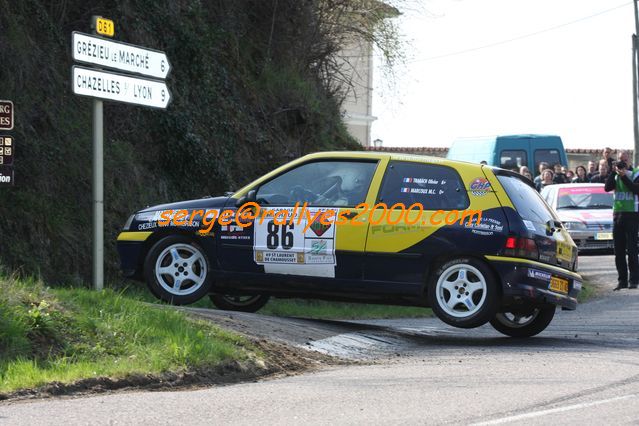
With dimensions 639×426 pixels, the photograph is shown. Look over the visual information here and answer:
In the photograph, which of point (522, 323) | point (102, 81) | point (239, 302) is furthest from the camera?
point (239, 302)

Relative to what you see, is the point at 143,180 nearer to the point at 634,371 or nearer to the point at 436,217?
the point at 436,217

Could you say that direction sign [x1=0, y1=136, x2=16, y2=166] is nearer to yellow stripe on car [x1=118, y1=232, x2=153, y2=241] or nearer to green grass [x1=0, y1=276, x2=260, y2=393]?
green grass [x1=0, y1=276, x2=260, y2=393]

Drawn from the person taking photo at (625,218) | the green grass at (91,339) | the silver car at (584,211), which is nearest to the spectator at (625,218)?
the person taking photo at (625,218)

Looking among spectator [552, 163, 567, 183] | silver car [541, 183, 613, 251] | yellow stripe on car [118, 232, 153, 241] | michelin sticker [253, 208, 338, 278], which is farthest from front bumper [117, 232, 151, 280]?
spectator [552, 163, 567, 183]

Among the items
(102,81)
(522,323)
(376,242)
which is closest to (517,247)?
(376,242)

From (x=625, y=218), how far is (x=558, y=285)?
7662 millimetres

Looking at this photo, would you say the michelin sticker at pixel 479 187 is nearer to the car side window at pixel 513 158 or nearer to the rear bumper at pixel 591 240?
the rear bumper at pixel 591 240

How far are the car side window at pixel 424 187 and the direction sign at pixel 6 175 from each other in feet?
11.4

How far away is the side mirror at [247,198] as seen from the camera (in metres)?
12.4

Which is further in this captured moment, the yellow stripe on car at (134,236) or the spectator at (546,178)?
the spectator at (546,178)

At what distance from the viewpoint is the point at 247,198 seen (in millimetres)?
12453

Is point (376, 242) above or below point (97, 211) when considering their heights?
below

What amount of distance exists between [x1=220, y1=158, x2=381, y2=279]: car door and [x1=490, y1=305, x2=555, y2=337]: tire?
5.85ft

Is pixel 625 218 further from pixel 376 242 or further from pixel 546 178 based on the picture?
pixel 546 178
